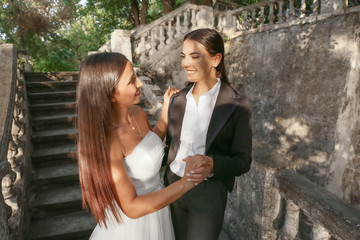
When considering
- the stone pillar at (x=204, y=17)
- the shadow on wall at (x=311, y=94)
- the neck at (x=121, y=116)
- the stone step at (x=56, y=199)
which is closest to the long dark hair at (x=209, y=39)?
the neck at (x=121, y=116)

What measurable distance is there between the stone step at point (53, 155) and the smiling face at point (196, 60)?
10.4 feet

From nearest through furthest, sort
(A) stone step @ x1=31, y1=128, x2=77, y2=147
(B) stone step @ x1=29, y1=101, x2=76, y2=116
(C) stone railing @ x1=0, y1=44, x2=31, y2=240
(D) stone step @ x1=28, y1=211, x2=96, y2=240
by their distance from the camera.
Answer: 1. (C) stone railing @ x1=0, y1=44, x2=31, y2=240
2. (D) stone step @ x1=28, y1=211, x2=96, y2=240
3. (A) stone step @ x1=31, y1=128, x2=77, y2=147
4. (B) stone step @ x1=29, y1=101, x2=76, y2=116

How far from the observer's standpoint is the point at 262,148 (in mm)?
2455

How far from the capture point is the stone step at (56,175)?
3.53 meters

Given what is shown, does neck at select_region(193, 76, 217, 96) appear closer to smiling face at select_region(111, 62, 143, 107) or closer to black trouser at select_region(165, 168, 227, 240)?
smiling face at select_region(111, 62, 143, 107)

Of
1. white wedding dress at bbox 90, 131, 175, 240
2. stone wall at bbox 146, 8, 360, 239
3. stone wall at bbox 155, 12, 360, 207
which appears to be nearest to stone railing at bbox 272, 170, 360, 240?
white wedding dress at bbox 90, 131, 175, 240

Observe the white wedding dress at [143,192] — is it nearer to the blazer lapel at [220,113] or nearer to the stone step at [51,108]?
the blazer lapel at [220,113]

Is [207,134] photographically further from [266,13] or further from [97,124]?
[266,13]

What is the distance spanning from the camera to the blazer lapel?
1.61 metres

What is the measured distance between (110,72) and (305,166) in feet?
19.5

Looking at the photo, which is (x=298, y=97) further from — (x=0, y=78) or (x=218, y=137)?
(x=0, y=78)

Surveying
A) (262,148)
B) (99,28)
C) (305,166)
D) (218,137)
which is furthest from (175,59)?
(99,28)

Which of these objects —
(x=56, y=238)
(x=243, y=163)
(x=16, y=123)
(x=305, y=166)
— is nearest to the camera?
(x=243, y=163)

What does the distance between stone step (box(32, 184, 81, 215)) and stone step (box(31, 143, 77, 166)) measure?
0.52 m
